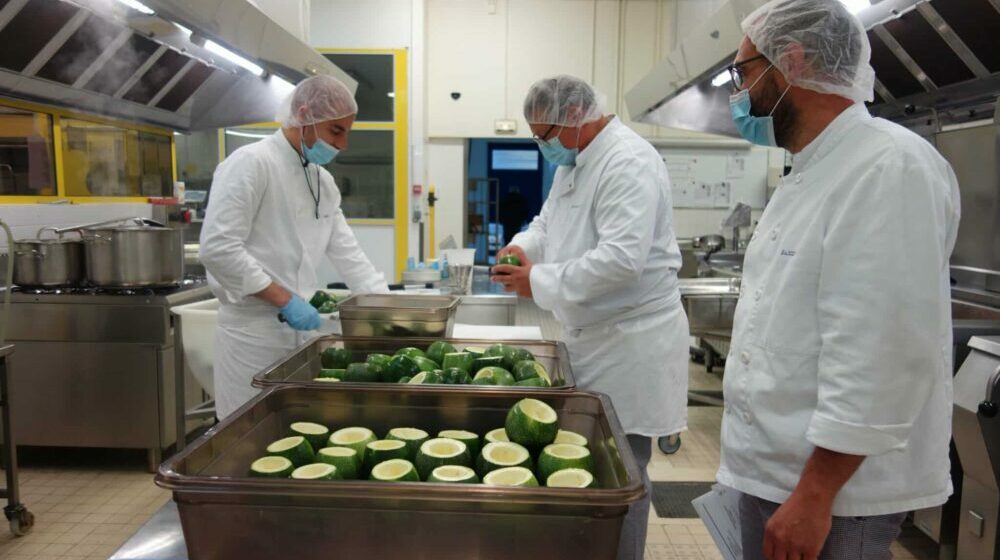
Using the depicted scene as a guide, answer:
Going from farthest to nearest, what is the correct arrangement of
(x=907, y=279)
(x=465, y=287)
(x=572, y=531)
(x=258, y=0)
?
(x=465, y=287) < (x=258, y=0) < (x=907, y=279) < (x=572, y=531)

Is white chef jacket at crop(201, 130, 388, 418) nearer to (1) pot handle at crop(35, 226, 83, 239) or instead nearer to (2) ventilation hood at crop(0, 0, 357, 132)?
(2) ventilation hood at crop(0, 0, 357, 132)

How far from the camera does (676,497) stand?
2896 mm

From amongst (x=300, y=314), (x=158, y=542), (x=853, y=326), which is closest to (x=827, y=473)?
(x=853, y=326)

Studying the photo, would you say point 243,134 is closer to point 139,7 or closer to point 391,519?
point 139,7

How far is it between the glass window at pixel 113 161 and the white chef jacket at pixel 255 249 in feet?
6.76

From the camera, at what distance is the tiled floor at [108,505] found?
2.41 meters

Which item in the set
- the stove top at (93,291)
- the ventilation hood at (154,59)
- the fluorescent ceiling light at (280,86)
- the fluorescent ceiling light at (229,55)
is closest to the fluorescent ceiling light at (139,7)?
the ventilation hood at (154,59)

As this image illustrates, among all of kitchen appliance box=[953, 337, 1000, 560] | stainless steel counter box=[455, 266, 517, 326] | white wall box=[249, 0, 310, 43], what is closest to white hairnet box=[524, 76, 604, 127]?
kitchen appliance box=[953, 337, 1000, 560]

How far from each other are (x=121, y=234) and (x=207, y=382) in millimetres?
Answer: 782

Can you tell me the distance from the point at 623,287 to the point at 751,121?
0.61 m

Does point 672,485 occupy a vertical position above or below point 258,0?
below

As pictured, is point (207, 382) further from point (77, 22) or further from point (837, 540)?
point (837, 540)

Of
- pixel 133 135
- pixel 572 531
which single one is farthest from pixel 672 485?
pixel 133 135

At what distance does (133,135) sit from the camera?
407cm
